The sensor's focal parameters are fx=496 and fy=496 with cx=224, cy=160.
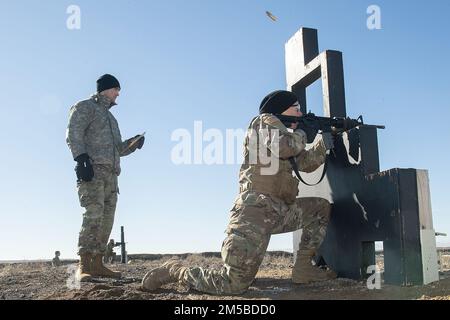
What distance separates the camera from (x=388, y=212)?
157 inches

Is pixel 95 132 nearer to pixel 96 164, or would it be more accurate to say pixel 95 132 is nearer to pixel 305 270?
pixel 96 164

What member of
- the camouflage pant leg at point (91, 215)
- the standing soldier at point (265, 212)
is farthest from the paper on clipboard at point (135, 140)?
the standing soldier at point (265, 212)

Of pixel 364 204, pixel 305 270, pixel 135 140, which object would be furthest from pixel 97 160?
pixel 364 204

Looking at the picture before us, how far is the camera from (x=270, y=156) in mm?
4152

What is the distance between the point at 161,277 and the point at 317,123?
6.33 feet

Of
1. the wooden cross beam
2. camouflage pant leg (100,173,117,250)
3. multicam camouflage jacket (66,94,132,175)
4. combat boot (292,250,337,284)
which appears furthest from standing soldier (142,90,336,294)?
multicam camouflage jacket (66,94,132,175)

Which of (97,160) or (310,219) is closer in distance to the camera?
(310,219)

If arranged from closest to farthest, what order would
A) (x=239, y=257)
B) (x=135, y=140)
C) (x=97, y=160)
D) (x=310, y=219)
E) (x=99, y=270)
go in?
(x=239, y=257) < (x=310, y=219) < (x=99, y=270) < (x=97, y=160) < (x=135, y=140)

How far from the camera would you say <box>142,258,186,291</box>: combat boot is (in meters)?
3.99

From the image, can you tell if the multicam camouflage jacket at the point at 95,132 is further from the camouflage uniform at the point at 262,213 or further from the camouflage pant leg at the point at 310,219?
the camouflage pant leg at the point at 310,219

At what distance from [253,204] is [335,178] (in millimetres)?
1189

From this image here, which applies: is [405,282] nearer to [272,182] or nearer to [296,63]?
[272,182]
